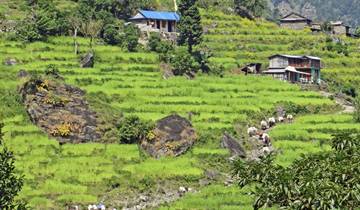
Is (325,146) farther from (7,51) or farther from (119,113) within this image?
(7,51)

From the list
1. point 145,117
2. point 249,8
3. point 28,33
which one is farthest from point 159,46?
point 249,8

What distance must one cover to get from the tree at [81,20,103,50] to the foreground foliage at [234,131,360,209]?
2089 inches

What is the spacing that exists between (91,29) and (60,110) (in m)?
21.5

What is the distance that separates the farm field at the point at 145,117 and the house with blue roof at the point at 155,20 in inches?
243

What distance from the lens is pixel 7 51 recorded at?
7281cm

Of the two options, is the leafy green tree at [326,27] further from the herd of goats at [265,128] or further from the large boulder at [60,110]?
the large boulder at [60,110]

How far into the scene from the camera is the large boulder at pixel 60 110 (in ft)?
Answer: 187

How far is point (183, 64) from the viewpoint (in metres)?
75.4

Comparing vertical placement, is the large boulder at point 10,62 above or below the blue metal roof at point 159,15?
below

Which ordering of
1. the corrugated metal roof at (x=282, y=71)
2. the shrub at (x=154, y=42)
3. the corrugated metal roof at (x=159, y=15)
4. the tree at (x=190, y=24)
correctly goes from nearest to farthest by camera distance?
1. the corrugated metal roof at (x=282, y=71)
2. the shrub at (x=154, y=42)
3. the tree at (x=190, y=24)
4. the corrugated metal roof at (x=159, y=15)

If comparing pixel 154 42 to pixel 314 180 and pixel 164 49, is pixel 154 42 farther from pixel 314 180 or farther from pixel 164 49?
pixel 314 180

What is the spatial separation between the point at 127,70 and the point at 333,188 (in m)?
51.3

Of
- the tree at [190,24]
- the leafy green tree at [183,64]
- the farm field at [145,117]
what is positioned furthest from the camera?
the tree at [190,24]

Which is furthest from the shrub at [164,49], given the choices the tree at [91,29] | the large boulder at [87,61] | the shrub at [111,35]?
the large boulder at [87,61]
